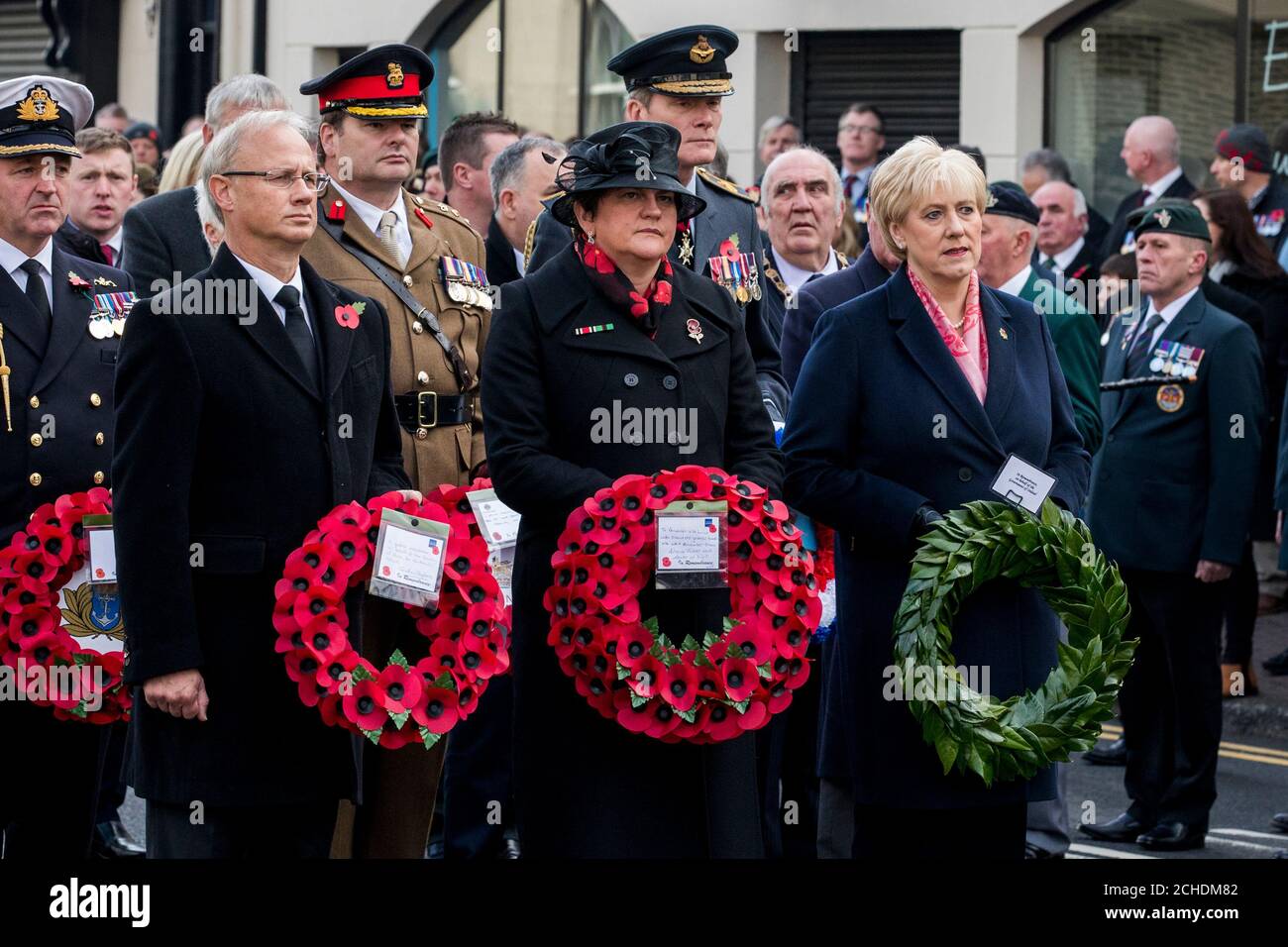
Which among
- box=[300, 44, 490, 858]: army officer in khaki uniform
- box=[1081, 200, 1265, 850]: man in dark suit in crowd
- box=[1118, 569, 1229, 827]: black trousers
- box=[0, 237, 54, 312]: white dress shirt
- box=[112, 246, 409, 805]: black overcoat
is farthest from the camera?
box=[1081, 200, 1265, 850]: man in dark suit in crowd

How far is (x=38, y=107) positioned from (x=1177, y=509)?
4.66 m

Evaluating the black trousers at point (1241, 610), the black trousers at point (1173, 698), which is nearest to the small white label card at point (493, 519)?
the black trousers at point (1173, 698)

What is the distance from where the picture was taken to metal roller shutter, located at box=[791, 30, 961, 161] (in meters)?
16.3

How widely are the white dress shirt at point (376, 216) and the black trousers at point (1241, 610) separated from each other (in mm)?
5417

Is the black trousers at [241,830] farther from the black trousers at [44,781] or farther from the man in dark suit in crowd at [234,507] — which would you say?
the black trousers at [44,781]

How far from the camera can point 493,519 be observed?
20.6 feet

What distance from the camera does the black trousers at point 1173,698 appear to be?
8430 millimetres

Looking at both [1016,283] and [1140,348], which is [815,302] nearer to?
[1016,283]

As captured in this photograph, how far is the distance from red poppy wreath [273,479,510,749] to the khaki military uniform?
428 mm

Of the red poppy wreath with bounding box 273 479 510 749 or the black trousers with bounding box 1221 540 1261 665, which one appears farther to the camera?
the black trousers with bounding box 1221 540 1261 665

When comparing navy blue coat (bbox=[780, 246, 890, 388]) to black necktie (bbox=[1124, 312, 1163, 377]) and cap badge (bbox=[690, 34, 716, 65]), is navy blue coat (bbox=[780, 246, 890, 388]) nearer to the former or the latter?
cap badge (bbox=[690, 34, 716, 65])

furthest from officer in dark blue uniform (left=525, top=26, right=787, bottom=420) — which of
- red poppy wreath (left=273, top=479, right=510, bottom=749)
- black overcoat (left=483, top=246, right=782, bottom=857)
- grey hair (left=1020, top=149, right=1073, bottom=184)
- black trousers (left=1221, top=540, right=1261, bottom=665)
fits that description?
grey hair (left=1020, top=149, right=1073, bottom=184)

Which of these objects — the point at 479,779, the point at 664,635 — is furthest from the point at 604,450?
the point at 479,779
